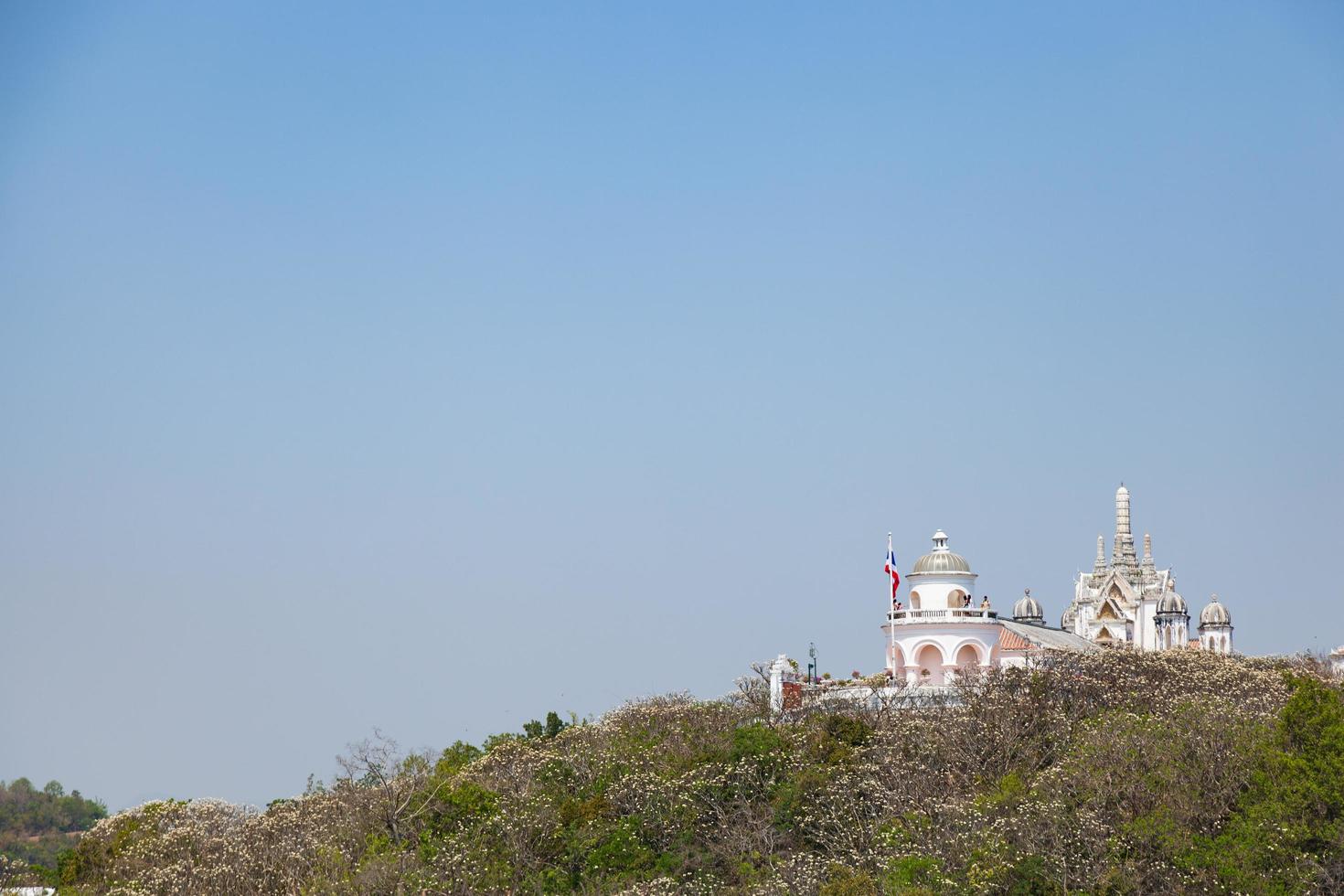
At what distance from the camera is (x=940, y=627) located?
225 feet

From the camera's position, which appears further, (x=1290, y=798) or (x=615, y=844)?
(x=615, y=844)

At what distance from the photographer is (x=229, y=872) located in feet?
160

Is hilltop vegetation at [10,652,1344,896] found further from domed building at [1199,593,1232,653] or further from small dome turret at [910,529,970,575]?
domed building at [1199,593,1232,653]

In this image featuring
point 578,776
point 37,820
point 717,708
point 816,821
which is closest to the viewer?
point 816,821

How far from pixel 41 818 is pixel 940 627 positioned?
100 metres

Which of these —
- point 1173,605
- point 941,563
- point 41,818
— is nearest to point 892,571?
point 941,563

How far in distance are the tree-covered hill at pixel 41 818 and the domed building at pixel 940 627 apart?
83.0m

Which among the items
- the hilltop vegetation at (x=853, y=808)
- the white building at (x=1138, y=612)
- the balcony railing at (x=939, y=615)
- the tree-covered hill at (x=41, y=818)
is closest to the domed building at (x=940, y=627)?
Answer: the balcony railing at (x=939, y=615)

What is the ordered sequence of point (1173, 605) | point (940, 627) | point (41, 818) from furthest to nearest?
point (41, 818) → point (1173, 605) → point (940, 627)

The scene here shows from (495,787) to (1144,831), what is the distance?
2250cm

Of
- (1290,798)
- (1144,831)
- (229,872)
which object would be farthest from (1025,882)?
(229,872)

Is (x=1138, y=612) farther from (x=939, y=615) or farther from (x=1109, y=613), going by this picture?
(x=939, y=615)

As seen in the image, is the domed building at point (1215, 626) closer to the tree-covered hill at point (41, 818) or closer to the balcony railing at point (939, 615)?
the balcony railing at point (939, 615)

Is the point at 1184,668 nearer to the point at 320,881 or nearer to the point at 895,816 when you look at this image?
the point at 895,816
